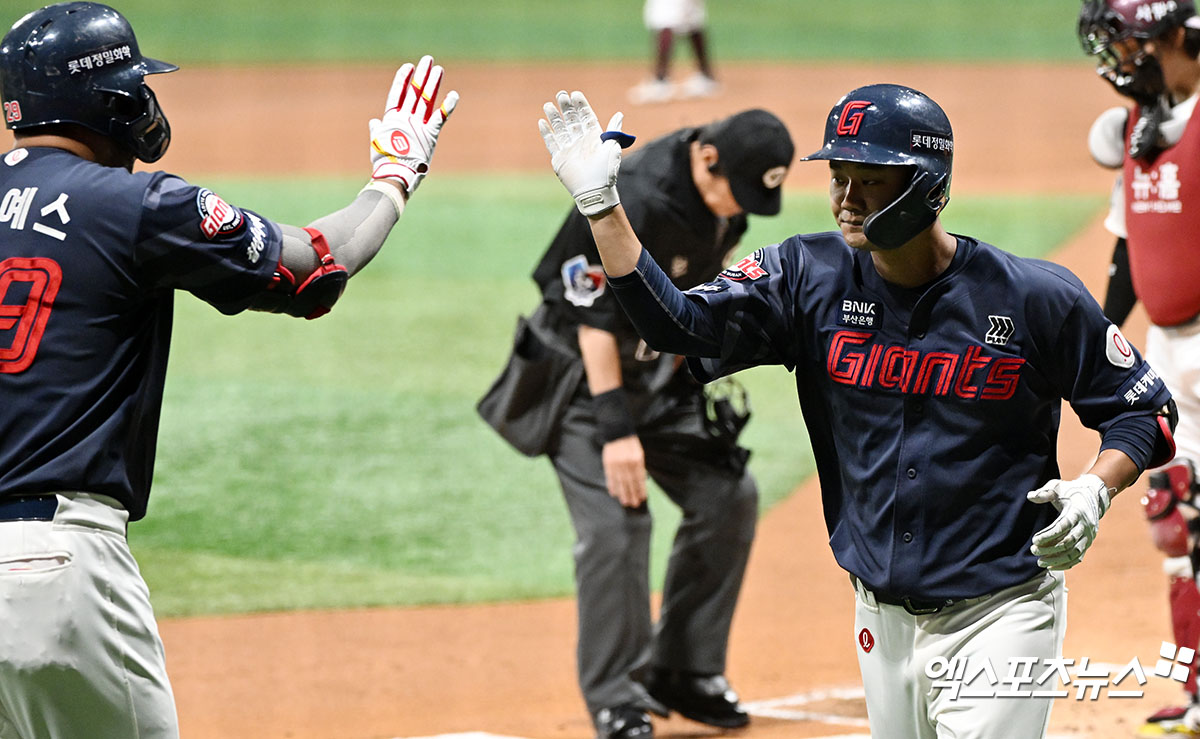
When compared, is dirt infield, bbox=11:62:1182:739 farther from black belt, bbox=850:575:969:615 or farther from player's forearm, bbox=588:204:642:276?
player's forearm, bbox=588:204:642:276

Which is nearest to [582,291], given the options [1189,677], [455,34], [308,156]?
[1189,677]

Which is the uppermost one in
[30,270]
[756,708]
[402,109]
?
[402,109]

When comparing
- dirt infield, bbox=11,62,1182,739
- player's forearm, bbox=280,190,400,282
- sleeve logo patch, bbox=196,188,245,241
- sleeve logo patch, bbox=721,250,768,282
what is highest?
sleeve logo patch, bbox=196,188,245,241

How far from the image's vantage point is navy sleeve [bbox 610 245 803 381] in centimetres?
356

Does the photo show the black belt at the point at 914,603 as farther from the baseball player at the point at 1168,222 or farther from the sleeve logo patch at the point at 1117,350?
the baseball player at the point at 1168,222

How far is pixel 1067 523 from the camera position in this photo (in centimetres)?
337

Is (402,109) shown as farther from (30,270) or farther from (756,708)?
(756,708)

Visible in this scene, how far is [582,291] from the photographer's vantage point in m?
5.65

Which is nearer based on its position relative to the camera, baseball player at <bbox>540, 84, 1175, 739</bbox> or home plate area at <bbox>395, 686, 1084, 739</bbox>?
baseball player at <bbox>540, 84, 1175, 739</bbox>

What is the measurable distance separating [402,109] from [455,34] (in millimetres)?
27699

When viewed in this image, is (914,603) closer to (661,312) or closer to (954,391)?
(954,391)

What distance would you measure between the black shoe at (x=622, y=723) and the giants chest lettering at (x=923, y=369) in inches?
90.7

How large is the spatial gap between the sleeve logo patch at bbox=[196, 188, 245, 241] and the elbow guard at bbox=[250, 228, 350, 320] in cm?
16

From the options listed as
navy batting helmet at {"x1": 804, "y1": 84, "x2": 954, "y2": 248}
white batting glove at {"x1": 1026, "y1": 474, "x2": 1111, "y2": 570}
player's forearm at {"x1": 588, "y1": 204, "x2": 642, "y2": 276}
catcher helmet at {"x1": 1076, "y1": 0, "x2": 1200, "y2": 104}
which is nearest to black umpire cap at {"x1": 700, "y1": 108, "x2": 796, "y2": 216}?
catcher helmet at {"x1": 1076, "y1": 0, "x2": 1200, "y2": 104}
